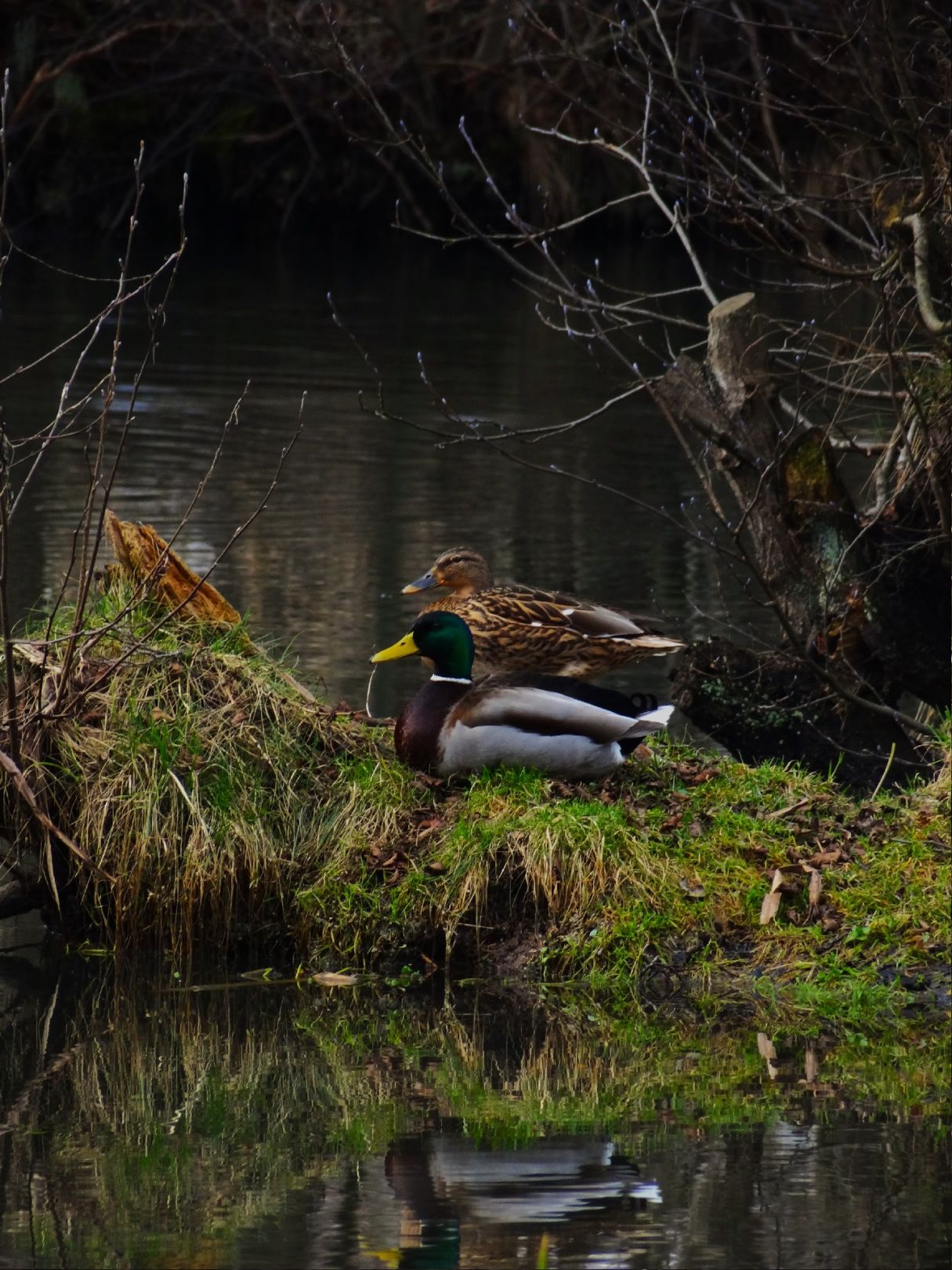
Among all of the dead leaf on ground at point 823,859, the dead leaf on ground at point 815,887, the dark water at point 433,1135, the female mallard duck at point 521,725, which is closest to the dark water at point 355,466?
the female mallard duck at point 521,725

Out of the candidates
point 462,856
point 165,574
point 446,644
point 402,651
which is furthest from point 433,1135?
point 165,574

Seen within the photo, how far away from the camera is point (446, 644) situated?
7.45m

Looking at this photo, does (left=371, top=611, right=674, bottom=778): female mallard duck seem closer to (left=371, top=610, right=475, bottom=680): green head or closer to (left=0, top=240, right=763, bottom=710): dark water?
(left=371, top=610, right=475, bottom=680): green head

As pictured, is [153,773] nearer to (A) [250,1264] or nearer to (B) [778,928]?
(B) [778,928]

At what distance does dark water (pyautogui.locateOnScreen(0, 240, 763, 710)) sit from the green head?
3.62ft

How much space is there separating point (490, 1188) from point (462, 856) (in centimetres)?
194

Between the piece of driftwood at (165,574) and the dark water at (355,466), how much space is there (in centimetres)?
154

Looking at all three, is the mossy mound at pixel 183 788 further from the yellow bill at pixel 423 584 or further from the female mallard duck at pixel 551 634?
the yellow bill at pixel 423 584

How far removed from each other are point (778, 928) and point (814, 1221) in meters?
1.99

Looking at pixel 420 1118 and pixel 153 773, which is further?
pixel 153 773

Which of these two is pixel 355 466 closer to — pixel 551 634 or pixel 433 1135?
pixel 551 634

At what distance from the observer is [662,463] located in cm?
1630

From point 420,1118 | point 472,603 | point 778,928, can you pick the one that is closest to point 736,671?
point 472,603

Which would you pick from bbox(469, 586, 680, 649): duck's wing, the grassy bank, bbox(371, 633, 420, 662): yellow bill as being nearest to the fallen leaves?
the grassy bank
